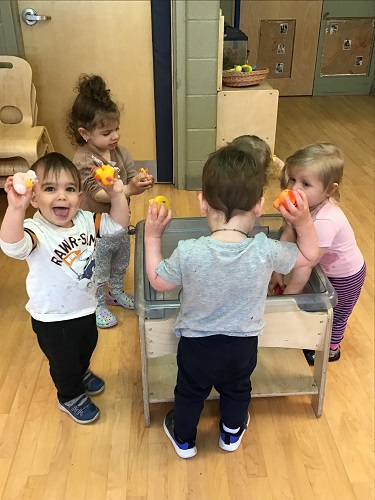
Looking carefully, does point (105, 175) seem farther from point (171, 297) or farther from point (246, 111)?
point (246, 111)

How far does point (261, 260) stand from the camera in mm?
1224

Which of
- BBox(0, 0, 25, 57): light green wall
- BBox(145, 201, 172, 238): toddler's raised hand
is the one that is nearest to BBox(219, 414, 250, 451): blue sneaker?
BBox(145, 201, 172, 238): toddler's raised hand

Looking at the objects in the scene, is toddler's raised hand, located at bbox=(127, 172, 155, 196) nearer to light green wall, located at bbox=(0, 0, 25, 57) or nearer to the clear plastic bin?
the clear plastic bin

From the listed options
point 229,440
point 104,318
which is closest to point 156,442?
point 229,440

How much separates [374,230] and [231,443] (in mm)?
1738

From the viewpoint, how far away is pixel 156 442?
62.5 inches

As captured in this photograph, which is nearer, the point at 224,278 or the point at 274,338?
the point at 224,278

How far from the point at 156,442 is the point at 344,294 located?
82 centimetres

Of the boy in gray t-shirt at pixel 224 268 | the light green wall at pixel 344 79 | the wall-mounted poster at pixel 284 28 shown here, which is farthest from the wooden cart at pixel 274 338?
the light green wall at pixel 344 79

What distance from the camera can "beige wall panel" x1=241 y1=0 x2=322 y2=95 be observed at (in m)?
5.21

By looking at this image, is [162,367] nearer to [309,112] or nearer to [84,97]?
[84,97]

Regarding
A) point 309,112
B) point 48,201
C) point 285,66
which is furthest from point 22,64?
point 285,66

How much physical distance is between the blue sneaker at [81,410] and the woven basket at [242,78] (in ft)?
7.39

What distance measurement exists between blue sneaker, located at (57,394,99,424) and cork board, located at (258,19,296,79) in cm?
465
